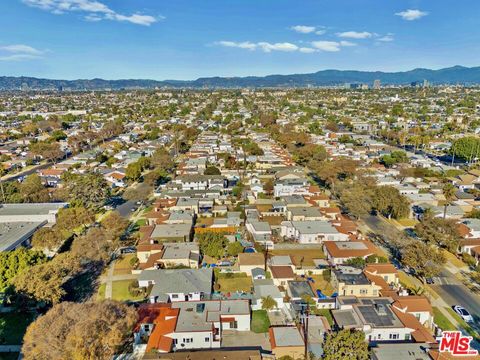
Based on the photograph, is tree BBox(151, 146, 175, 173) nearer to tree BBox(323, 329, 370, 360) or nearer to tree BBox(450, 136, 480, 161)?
tree BBox(323, 329, 370, 360)

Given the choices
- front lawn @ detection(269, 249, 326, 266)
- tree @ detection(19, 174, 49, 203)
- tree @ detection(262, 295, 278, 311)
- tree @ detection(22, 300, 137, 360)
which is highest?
tree @ detection(22, 300, 137, 360)

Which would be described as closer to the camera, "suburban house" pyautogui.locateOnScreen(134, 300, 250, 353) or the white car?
"suburban house" pyautogui.locateOnScreen(134, 300, 250, 353)

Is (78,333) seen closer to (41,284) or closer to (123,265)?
(41,284)

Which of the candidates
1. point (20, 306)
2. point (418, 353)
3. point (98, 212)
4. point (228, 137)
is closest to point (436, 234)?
point (418, 353)

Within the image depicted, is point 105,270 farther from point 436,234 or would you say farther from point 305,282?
point 436,234

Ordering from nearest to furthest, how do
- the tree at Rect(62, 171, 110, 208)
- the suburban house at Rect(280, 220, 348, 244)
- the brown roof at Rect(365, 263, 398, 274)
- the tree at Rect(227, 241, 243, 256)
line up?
the brown roof at Rect(365, 263, 398, 274) → the tree at Rect(227, 241, 243, 256) → the suburban house at Rect(280, 220, 348, 244) → the tree at Rect(62, 171, 110, 208)

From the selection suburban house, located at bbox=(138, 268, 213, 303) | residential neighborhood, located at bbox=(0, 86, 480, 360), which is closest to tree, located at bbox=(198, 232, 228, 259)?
residential neighborhood, located at bbox=(0, 86, 480, 360)

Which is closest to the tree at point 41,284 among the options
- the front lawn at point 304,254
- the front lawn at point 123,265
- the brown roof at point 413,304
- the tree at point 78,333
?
the tree at point 78,333

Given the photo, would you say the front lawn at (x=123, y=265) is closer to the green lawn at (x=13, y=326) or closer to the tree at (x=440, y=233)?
the green lawn at (x=13, y=326)
